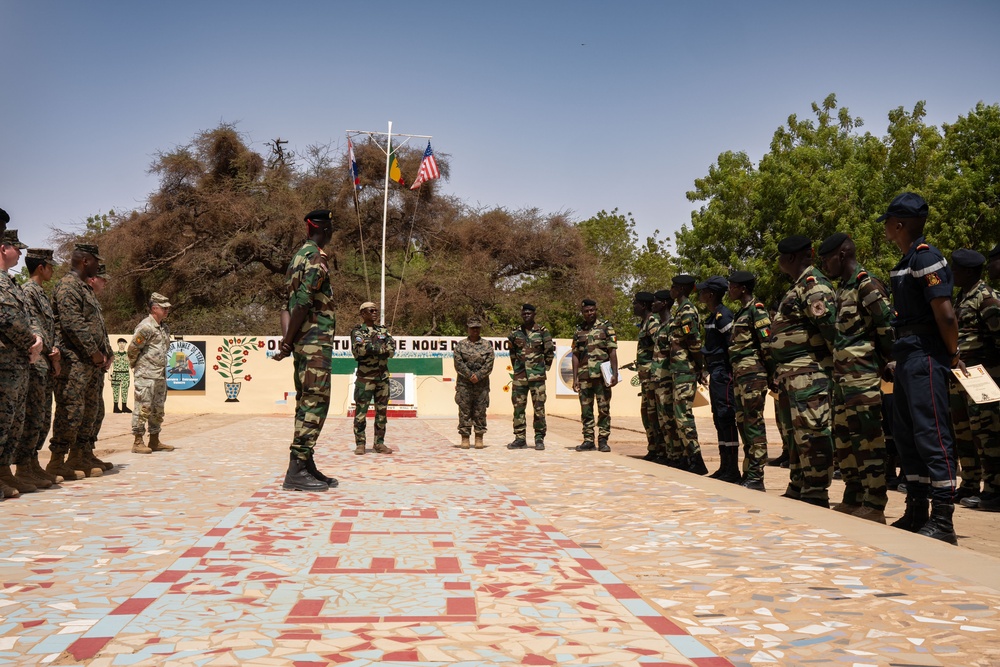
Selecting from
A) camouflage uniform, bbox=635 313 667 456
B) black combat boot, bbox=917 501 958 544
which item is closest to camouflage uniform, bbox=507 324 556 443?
camouflage uniform, bbox=635 313 667 456

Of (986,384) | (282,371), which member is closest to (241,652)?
(986,384)

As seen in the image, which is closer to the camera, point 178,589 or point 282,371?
point 178,589

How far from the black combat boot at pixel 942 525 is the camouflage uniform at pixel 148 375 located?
30.3ft

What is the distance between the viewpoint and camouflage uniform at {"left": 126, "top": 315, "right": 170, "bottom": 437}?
36.5ft

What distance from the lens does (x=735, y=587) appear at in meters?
4.08

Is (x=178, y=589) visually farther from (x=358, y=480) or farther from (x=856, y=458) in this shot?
(x=856, y=458)

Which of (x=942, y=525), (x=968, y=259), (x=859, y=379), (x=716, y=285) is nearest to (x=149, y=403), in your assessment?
(x=716, y=285)

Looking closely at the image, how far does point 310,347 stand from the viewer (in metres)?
7.34

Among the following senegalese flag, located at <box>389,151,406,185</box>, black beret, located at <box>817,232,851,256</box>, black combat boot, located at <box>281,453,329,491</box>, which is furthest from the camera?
senegalese flag, located at <box>389,151,406,185</box>

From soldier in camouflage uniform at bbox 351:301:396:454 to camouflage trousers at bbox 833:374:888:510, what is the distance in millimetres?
6217

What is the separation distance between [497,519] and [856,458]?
2824 mm

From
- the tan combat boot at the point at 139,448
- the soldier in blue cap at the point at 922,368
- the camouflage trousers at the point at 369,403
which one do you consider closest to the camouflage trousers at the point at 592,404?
the camouflage trousers at the point at 369,403

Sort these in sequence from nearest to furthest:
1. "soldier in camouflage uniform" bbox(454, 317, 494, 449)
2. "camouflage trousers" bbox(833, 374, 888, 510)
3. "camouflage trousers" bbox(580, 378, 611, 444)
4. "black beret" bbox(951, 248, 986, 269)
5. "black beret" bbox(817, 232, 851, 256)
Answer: "camouflage trousers" bbox(833, 374, 888, 510)
"black beret" bbox(817, 232, 851, 256)
"black beret" bbox(951, 248, 986, 269)
"camouflage trousers" bbox(580, 378, 611, 444)
"soldier in camouflage uniform" bbox(454, 317, 494, 449)

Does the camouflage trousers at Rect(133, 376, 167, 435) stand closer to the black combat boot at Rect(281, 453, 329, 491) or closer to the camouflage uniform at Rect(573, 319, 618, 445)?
the black combat boot at Rect(281, 453, 329, 491)
